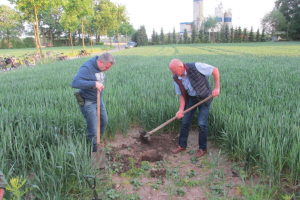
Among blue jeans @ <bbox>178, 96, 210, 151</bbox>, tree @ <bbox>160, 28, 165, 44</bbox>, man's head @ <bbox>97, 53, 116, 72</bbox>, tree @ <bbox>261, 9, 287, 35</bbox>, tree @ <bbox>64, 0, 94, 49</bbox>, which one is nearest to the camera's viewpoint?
man's head @ <bbox>97, 53, 116, 72</bbox>

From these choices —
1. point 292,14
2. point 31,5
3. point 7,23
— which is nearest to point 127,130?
point 31,5

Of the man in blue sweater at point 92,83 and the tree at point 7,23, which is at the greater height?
the tree at point 7,23

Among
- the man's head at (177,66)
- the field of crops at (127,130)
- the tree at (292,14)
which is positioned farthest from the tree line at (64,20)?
the tree at (292,14)

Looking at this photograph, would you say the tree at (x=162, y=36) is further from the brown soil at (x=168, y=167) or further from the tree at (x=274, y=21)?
the brown soil at (x=168, y=167)

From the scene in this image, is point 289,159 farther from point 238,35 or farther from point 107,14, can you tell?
point 238,35

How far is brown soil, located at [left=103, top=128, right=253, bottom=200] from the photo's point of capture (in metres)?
2.34

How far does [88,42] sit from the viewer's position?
2250 inches

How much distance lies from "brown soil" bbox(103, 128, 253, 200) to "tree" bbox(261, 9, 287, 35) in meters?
55.3

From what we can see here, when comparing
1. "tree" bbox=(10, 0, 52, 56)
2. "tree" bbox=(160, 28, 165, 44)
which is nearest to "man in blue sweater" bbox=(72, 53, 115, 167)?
"tree" bbox=(10, 0, 52, 56)

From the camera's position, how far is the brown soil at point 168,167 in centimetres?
234

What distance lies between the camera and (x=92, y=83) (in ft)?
8.91

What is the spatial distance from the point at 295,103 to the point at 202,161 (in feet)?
6.72

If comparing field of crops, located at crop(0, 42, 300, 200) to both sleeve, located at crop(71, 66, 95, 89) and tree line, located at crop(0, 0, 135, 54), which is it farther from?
tree line, located at crop(0, 0, 135, 54)

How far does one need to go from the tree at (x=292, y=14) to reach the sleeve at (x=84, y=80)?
53.2 m
